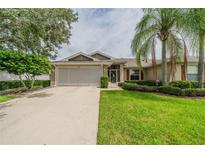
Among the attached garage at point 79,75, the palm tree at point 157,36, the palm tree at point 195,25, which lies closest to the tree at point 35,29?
the attached garage at point 79,75

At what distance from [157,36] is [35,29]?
10586 millimetres

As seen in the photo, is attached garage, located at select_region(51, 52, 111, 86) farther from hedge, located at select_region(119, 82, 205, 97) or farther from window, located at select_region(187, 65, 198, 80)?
window, located at select_region(187, 65, 198, 80)

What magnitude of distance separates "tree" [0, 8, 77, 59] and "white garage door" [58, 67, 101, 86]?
3.00m

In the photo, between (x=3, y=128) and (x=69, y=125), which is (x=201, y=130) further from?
(x=3, y=128)

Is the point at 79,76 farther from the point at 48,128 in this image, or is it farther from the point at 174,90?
the point at 48,128

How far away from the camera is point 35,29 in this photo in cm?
1598

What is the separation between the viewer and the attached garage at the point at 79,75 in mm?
23688

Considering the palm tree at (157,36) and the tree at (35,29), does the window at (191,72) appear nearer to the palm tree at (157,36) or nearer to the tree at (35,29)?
the palm tree at (157,36)

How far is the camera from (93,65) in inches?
934

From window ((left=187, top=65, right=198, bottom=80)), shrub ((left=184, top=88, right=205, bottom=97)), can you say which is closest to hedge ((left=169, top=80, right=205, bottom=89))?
window ((left=187, top=65, right=198, bottom=80))

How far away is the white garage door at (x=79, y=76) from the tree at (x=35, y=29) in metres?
3.00
